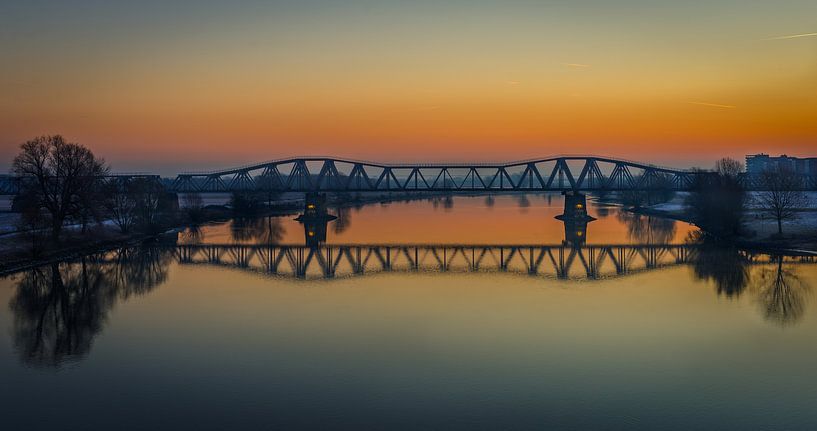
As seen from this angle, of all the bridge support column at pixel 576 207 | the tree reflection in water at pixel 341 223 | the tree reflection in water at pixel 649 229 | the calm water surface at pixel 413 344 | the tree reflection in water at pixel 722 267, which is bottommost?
the calm water surface at pixel 413 344

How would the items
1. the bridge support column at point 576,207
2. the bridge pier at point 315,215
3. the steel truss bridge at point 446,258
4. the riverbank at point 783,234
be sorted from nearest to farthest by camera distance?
the steel truss bridge at point 446,258 < the riverbank at point 783,234 < the bridge pier at point 315,215 < the bridge support column at point 576,207

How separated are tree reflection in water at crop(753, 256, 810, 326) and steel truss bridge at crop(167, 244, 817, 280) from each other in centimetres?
575

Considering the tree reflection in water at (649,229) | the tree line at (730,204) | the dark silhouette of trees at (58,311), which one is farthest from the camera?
the tree reflection in water at (649,229)

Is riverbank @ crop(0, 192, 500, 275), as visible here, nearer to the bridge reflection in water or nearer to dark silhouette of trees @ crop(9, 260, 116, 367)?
dark silhouette of trees @ crop(9, 260, 116, 367)

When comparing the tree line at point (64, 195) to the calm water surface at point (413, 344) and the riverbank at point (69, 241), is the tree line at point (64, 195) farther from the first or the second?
the calm water surface at point (413, 344)

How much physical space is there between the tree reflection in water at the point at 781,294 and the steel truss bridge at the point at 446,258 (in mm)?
5749

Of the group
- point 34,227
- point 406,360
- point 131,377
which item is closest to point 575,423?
point 406,360

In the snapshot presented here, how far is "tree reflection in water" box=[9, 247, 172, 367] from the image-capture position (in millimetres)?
22766

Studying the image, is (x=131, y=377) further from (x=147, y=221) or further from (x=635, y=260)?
(x=147, y=221)

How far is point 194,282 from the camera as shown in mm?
36531

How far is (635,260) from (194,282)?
28.2 meters

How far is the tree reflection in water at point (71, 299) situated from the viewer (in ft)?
74.7

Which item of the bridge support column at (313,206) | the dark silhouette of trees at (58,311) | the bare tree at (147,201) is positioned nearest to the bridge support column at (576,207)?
the bridge support column at (313,206)

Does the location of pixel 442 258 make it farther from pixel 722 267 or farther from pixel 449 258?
pixel 722 267
